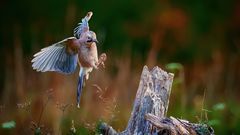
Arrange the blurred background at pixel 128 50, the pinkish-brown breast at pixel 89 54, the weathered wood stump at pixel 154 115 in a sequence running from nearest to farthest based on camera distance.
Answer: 1. the weathered wood stump at pixel 154 115
2. the pinkish-brown breast at pixel 89 54
3. the blurred background at pixel 128 50

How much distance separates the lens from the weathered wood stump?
4.59 metres

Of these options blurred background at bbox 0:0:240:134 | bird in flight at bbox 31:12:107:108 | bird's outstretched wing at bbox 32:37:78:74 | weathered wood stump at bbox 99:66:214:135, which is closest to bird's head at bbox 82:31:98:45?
bird in flight at bbox 31:12:107:108

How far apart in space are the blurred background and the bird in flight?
77.7 inches

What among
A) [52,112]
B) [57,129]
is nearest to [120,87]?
[52,112]

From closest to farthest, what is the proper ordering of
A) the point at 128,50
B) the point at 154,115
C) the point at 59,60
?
the point at 154,115 → the point at 59,60 → the point at 128,50

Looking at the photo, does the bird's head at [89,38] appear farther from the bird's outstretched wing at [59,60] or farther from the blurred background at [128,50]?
the blurred background at [128,50]

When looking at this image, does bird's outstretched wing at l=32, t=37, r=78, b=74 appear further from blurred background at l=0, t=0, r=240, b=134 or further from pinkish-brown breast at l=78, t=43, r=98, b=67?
blurred background at l=0, t=0, r=240, b=134

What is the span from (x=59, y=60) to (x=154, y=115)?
567 millimetres

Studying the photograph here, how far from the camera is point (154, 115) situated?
4637 mm

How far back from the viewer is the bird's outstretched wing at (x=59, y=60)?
4.86m

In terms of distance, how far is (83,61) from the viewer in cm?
477

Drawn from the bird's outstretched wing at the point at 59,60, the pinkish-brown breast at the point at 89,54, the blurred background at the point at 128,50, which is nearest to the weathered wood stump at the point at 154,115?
the pinkish-brown breast at the point at 89,54

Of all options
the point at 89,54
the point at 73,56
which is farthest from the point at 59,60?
the point at 89,54

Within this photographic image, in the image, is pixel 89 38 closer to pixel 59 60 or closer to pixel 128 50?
pixel 59 60
